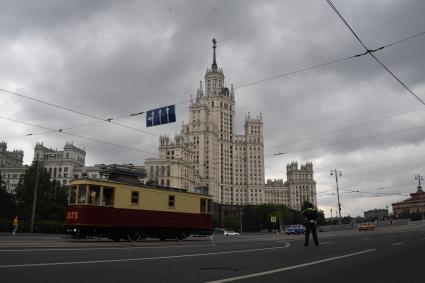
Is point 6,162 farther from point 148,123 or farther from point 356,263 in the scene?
point 356,263

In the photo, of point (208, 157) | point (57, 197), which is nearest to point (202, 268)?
point (57, 197)

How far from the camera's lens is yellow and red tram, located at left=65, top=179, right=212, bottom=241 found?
2167 centimetres

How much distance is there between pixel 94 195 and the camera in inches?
869

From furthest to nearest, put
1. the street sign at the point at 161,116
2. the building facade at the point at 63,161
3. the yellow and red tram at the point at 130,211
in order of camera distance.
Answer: the building facade at the point at 63,161 < the street sign at the point at 161,116 < the yellow and red tram at the point at 130,211

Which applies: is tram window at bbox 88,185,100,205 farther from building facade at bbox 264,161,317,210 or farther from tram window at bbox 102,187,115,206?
building facade at bbox 264,161,317,210

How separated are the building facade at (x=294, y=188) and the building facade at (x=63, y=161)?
7799 centimetres

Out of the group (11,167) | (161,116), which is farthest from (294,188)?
(161,116)

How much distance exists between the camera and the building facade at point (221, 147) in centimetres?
14700

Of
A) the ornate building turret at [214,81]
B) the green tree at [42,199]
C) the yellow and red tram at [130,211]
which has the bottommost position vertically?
the yellow and red tram at [130,211]

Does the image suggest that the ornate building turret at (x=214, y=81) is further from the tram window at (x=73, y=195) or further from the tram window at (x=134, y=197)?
the tram window at (x=73, y=195)

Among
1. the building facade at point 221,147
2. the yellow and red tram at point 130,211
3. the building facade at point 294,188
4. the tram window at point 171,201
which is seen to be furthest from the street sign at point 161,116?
the building facade at point 294,188

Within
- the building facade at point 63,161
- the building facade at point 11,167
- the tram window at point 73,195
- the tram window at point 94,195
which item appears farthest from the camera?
the building facade at point 63,161

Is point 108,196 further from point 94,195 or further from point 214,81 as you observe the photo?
point 214,81

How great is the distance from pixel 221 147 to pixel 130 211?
435ft
